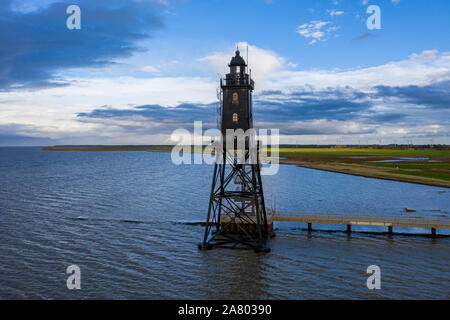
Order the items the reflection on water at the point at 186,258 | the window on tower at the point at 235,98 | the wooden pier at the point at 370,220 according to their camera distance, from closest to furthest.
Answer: the reflection on water at the point at 186,258 < the window on tower at the point at 235,98 < the wooden pier at the point at 370,220

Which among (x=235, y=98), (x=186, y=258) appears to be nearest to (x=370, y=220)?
(x=235, y=98)

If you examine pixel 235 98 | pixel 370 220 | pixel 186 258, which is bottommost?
pixel 186 258

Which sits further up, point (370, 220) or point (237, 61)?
point (237, 61)

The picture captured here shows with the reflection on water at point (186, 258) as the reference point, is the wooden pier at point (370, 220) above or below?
above

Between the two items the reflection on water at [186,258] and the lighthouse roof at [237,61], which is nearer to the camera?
the reflection on water at [186,258]

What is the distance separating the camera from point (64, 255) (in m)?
27.0

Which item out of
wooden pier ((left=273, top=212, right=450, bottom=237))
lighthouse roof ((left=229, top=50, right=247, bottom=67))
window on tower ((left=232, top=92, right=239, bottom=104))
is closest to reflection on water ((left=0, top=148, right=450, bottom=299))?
wooden pier ((left=273, top=212, right=450, bottom=237))

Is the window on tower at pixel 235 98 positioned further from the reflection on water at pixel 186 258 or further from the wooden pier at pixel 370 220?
the wooden pier at pixel 370 220

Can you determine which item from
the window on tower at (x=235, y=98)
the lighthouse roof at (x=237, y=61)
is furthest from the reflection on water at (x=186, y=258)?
the lighthouse roof at (x=237, y=61)

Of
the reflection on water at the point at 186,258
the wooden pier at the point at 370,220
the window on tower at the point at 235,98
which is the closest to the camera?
the reflection on water at the point at 186,258

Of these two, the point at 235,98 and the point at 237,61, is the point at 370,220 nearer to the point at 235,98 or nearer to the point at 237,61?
the point at 235,98

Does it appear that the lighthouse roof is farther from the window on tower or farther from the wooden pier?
the wooden pier

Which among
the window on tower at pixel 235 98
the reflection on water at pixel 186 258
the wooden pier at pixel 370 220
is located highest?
the window on tower at pixel 235 98
